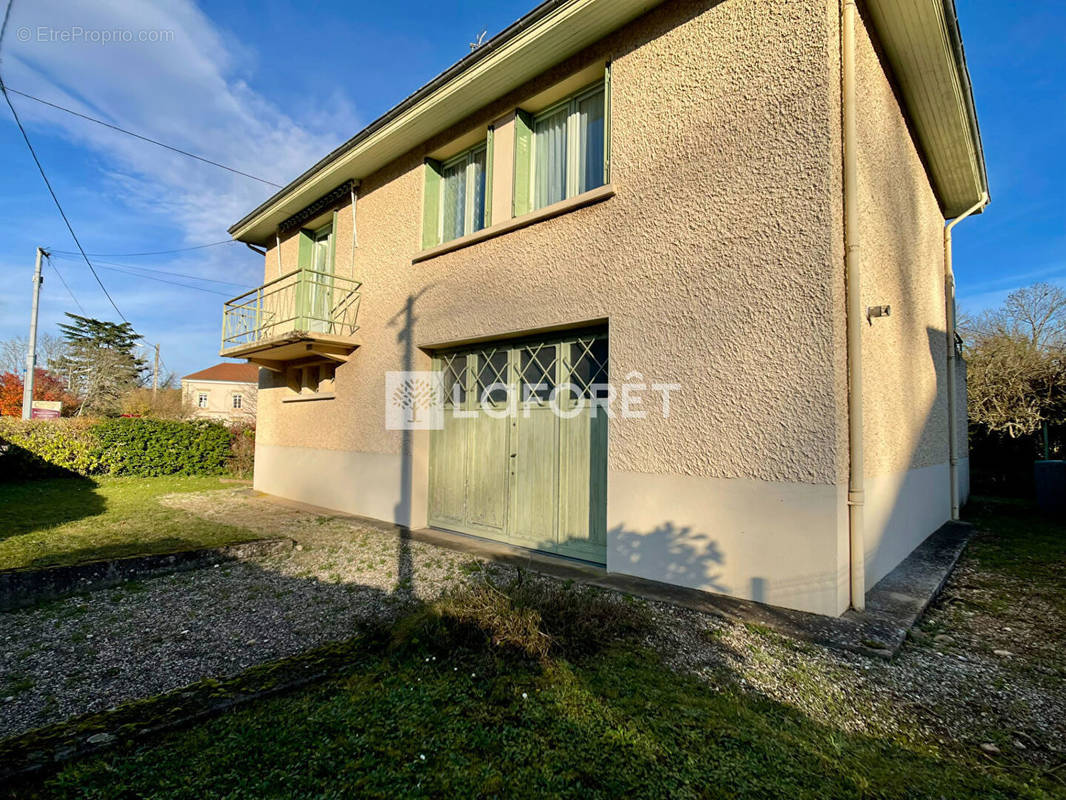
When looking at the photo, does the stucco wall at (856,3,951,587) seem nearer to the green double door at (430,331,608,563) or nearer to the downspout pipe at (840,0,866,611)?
the downspout pipe at (840,0,866,611)

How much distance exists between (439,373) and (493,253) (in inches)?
79.1

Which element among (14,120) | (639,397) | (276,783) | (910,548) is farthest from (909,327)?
(14,120)

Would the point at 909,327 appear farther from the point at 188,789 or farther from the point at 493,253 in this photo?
the point at 188,789

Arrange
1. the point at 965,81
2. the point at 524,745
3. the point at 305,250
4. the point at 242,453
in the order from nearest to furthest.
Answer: the point at 524,745 → the point at 965,81 → the point at 305,250 → the point at 242,453

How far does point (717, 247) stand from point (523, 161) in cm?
312

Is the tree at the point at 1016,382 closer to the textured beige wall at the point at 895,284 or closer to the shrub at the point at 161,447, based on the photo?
the textured beige wall at the point at 895,284

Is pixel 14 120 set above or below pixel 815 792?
above

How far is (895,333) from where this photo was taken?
208 inches

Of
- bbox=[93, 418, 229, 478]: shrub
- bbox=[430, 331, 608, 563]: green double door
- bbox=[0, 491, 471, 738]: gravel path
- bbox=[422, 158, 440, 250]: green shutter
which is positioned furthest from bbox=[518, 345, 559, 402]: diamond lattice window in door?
bbox=[93, 418, 229, 478]: shrub

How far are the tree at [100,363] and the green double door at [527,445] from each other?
3153cm

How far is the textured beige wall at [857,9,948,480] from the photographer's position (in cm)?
446

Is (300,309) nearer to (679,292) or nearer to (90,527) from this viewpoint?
(90,527)

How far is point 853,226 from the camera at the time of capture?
12.9 feet

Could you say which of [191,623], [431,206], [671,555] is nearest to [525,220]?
[431,206]
